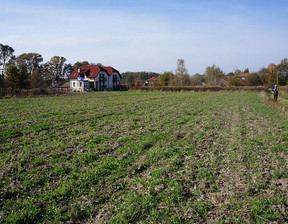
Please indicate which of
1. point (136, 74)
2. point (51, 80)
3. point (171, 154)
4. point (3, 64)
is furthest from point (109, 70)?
point (171, 154)

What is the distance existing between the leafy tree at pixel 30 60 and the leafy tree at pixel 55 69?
3826mm

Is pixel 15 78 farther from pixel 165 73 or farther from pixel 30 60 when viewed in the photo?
pixel 165 73

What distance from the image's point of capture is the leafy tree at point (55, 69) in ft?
248

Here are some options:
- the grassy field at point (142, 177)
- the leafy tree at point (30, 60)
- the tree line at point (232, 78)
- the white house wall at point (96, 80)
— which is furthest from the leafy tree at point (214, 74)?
the grassy field at point (142, 177)

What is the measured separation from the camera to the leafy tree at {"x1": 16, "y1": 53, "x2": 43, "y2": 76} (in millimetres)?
68162

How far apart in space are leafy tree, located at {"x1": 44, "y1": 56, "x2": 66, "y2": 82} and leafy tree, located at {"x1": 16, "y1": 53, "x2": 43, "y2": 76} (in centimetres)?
383

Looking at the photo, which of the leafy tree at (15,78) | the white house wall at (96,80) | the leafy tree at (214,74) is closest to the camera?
the leafy tree at (15,78)

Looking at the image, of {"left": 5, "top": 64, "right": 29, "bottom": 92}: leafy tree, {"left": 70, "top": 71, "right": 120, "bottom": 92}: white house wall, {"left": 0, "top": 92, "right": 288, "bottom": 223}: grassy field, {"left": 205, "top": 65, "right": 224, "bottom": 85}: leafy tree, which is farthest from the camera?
{"left": 205, "top": 65, "right": 224, "bottom": 85}: leafy tree

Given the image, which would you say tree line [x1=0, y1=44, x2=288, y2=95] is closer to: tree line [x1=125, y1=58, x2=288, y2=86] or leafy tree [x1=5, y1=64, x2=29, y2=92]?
tree line [x1=125, y1=58, x2=288, y2=86]

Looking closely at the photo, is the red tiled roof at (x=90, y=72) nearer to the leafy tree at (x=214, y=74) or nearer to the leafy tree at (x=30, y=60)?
the leafy tree at (x=30, y=60)

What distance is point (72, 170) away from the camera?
5.05 m

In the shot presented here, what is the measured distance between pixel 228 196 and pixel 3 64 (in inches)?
2858

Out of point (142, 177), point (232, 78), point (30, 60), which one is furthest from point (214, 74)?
point (142, 177)

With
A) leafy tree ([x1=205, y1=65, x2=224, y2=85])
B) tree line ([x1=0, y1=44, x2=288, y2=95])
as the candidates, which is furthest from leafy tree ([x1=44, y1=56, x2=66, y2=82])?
leafy tree ([x1=205, y1=65, x2=224, y2=85])
